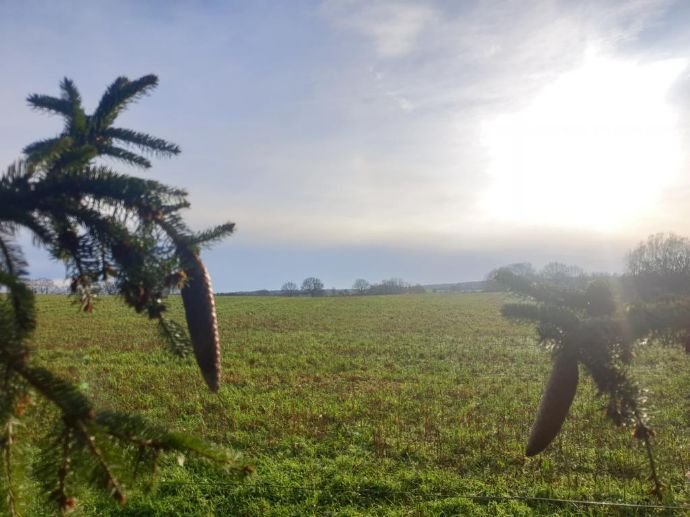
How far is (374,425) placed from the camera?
1003 cm

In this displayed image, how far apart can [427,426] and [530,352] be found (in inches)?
449

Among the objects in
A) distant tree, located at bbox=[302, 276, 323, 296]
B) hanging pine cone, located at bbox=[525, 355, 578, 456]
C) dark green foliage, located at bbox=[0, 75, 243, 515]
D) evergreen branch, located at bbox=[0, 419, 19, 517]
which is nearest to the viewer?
dark green foliage, located at bbox=[0, 75, 243, 515]

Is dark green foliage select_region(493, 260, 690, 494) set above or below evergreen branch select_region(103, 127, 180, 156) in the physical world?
below

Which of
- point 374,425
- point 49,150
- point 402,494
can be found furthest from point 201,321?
point 374,425

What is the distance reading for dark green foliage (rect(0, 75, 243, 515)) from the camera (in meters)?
1.06

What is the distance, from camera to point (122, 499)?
42.2 inches

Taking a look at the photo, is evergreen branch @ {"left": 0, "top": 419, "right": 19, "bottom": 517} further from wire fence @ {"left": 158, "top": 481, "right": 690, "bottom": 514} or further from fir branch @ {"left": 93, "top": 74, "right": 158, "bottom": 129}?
wire fence @ {"left": 158, "top": 481, "right": 690, "bottom": 514}

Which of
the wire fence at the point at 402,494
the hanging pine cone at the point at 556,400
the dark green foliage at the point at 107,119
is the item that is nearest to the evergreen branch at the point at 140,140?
the dark green foliage at the point at 107,119

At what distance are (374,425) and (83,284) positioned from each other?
9.37 metres

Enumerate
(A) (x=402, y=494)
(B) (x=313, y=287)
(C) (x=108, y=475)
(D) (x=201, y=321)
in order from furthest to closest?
(B) (x=313, y=287), (A) (x=402, y=494), (D) (x=201, y=321), (C) (x=108, y=475)

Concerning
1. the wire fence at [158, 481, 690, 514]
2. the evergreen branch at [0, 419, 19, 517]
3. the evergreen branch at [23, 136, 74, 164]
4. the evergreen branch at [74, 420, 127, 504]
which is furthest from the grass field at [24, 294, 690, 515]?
the evergreen branch at [23, 136, 74, 164]

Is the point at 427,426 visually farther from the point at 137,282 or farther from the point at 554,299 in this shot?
the point at 137,282

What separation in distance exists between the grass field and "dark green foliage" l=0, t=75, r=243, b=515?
0.57 ft

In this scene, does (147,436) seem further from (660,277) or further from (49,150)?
(660,277)
